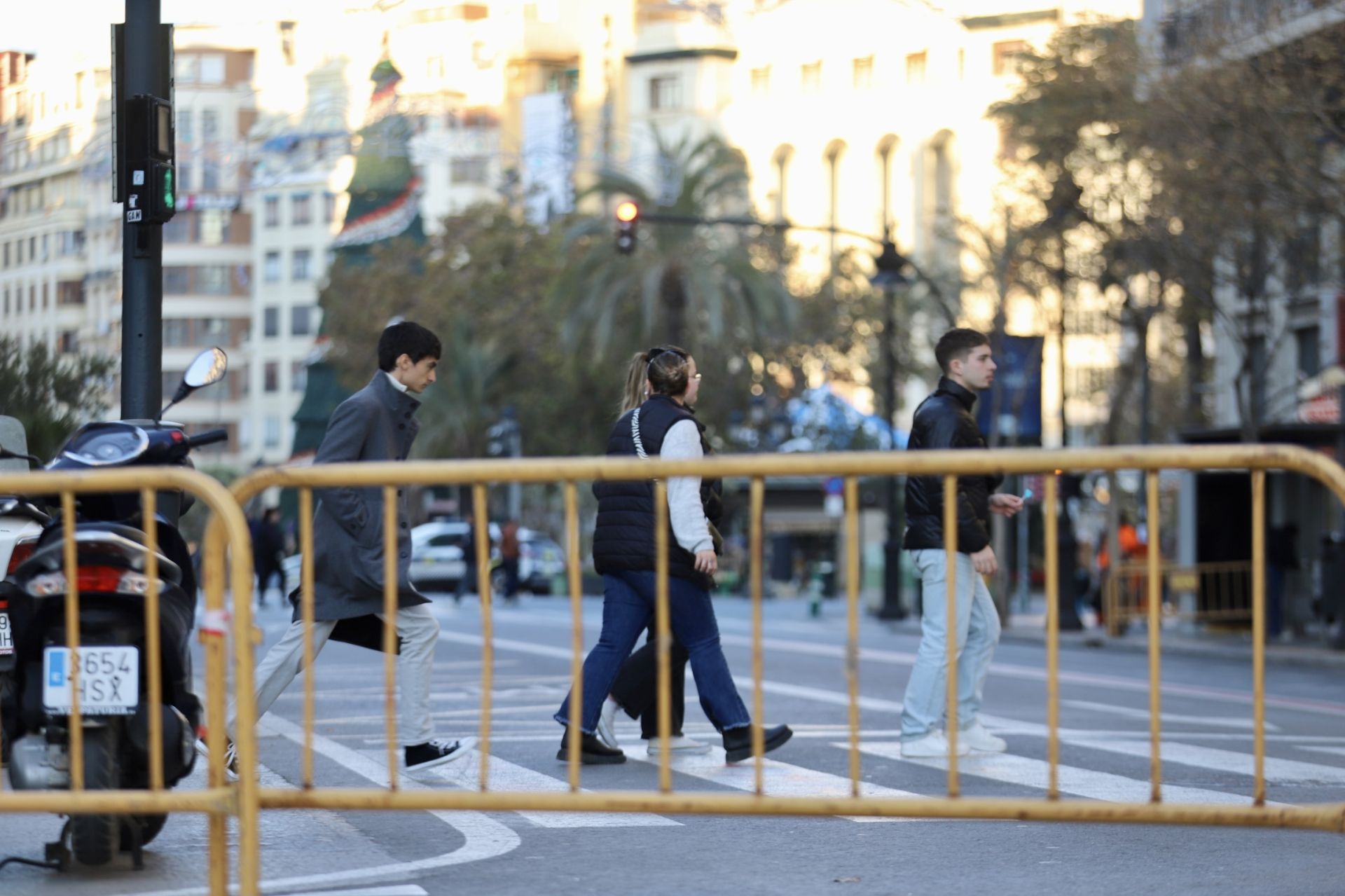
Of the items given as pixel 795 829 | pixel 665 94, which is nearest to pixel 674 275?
pixel 795 829

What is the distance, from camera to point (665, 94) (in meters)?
104

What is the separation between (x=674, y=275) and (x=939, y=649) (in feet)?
110

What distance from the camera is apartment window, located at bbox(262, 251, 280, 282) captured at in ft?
385

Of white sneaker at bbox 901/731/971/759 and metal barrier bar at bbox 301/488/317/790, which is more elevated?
metal barrier bar at bbox 301/488/317/790

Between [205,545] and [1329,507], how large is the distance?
2596 centimetres

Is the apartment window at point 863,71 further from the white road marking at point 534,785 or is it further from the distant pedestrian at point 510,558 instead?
the white road marking at point 534,785

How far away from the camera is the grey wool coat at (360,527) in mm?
7977

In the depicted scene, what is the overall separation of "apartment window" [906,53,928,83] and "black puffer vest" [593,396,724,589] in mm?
91544

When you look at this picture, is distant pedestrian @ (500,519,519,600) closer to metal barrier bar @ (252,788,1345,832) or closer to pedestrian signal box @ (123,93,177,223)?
pedestrian signal box @ (123,93,177,223)

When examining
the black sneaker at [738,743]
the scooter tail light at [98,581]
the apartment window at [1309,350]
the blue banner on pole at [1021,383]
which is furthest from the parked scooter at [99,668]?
the apartment window at [1309,350]

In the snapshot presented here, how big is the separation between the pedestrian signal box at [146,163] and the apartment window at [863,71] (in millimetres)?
92757

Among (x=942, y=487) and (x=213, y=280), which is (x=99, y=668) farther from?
(x=213, y=280)

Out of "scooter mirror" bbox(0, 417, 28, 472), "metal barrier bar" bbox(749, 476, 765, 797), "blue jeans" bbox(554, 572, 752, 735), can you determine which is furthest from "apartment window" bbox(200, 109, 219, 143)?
"metal barrier bar" bbox(749, 476, 765, 797)

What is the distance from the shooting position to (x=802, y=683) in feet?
50.7
